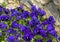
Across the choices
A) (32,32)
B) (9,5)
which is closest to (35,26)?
(32,32)

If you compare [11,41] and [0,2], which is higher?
[0,2]

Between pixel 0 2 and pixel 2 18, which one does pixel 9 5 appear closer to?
pixel 0 2

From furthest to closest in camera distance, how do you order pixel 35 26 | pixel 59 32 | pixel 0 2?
1. pixel 0 2
2. pixel 59 32
3. pixel 35 26

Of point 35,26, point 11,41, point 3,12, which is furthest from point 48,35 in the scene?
point 3,12

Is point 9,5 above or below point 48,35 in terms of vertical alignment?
above

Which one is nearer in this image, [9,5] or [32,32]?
[32,32]

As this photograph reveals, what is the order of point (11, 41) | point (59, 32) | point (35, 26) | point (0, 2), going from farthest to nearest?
point (0, 2) < point (59, 32) < point (35, 26) < point (11, 41)

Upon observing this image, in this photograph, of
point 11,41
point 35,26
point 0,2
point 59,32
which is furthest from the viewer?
point 0,2

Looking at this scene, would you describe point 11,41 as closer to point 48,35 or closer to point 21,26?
point 21,26

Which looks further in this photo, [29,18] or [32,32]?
[29,18]
